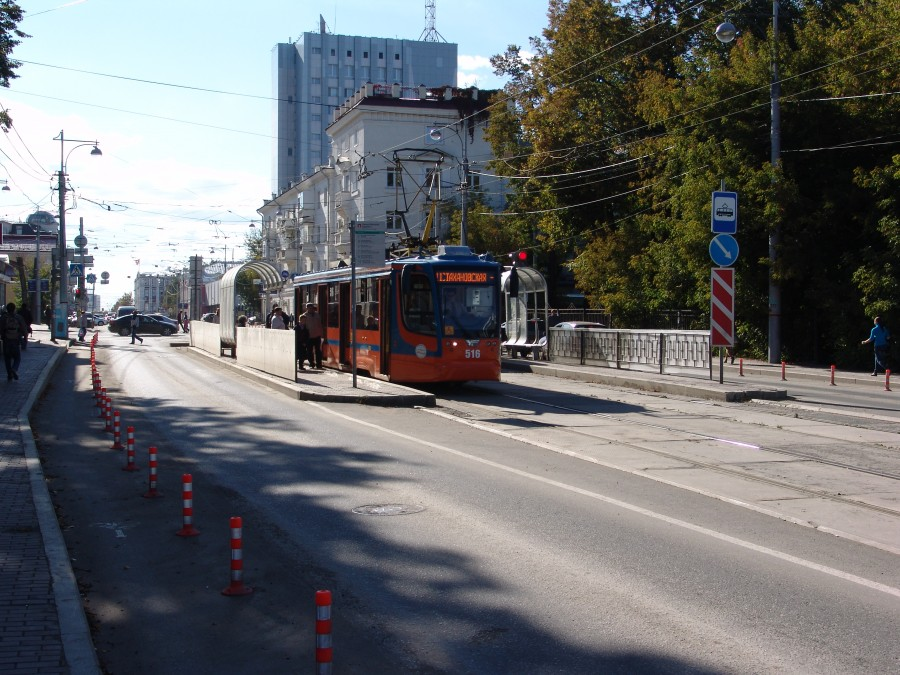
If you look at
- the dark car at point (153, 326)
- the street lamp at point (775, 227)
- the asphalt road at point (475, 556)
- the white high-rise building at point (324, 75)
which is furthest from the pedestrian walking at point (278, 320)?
the white high-rise building at point (324, 75)

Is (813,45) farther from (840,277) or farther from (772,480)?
(772,480)

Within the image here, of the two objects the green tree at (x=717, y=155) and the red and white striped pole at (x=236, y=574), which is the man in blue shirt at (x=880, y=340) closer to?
the green tree at (x=717, y=155)

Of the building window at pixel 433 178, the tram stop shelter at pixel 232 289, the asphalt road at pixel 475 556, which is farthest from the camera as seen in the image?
the tram stop shelter at pixel 232 289

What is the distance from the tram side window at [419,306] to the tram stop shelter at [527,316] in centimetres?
1021

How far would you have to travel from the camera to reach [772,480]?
411 inches

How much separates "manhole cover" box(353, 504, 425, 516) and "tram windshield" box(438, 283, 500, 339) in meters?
11.2

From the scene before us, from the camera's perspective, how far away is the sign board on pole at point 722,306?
20.9 meters

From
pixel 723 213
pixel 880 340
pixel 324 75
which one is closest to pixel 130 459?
pixel 723 213

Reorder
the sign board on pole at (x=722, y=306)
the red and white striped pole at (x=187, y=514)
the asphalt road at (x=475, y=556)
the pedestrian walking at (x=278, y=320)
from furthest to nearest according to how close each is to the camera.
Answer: the pedestrian walking at (x=278, y=320) → the sign board on pole at (x=722, y=306) → the red and white striped pole at (x=187, y=514) → the asphalt road at (x=475, y=556)

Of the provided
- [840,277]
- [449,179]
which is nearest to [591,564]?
[840,277]

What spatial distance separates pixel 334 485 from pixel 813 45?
28.5 metres


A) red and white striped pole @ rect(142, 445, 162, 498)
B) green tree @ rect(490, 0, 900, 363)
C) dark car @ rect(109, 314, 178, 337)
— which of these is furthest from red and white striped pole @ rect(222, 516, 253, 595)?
dark car @ rect(109, 314, 178, 337)

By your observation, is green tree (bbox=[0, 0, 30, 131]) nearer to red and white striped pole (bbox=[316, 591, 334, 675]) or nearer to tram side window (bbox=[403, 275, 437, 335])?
tram side window (bbox=[403, 275, 437, 335])

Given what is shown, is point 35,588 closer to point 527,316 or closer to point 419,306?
point 419,306
